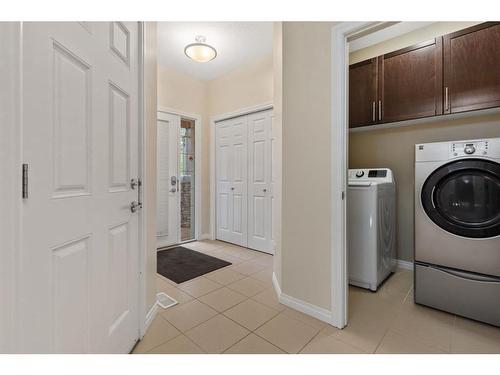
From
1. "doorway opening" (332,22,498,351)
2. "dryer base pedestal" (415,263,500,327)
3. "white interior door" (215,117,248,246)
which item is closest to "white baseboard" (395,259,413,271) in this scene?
"doorway opening" (332,22,498,351)

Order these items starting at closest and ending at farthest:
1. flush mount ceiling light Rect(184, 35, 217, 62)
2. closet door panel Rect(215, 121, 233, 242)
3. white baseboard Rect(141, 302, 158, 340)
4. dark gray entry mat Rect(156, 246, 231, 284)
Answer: white baseboard Rect(141, 302, 158, 340) → dark gray entry mat Rect(156, 246, 231, 284) → flush mount ceiling light Rect(184, 35, 217, 62) → closet door panel Rect(215, 121, 233, 242)

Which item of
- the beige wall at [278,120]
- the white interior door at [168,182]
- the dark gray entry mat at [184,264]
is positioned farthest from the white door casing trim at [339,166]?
the white interior door at [168,182]

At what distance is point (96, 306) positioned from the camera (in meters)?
1.04

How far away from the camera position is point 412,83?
2.20 metres

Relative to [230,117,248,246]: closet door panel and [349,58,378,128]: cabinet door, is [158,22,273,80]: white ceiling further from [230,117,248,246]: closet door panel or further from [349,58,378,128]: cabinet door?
[349,58,378,128]: cabinet door

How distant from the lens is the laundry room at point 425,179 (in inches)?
62.9

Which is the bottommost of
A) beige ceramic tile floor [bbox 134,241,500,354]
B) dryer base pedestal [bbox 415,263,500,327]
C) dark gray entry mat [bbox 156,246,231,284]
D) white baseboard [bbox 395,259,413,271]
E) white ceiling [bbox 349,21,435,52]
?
beige ceramic tile floor [bbox 134,241,500,354]

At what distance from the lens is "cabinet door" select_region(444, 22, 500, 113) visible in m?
1.80

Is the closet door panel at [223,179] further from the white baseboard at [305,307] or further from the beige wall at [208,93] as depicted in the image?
the white baseboard at [305,307]

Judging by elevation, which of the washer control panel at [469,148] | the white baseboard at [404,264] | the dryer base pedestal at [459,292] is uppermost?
the washer control panel at [469,148]

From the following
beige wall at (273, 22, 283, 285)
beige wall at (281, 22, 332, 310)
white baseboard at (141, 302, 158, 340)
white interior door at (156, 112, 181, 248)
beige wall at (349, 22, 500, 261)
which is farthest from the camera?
white interior door at (156, 112, 181, 248)

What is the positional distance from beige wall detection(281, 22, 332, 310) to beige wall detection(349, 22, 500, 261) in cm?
145
